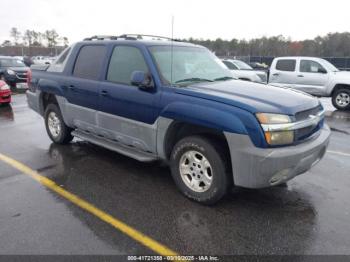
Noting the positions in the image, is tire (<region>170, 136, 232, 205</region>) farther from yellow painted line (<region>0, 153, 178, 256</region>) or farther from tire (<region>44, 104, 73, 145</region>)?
tire (<region>44, 104, 73, 145</region>)

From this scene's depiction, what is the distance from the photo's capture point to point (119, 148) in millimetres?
4738

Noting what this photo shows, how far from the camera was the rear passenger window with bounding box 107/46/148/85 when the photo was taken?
4.49m

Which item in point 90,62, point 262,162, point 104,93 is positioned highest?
point 90,62

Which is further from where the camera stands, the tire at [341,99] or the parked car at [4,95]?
the tire at [341,99]

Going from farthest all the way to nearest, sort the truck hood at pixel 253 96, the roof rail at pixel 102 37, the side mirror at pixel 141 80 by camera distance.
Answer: the roof rail at pixel 102 37
the side mirror at pixel 141 80
the truck hood at pixel 253 96

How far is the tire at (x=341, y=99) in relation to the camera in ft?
37.4

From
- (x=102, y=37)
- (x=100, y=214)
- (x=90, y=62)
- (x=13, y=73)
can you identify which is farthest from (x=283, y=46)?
(x=100, y=214)

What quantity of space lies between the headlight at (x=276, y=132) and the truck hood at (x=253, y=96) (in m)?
0.06

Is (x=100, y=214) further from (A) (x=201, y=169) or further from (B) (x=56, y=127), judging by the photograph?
(B) (x=56, y=127)

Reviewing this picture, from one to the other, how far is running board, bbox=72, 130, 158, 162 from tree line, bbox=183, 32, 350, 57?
45808 mm

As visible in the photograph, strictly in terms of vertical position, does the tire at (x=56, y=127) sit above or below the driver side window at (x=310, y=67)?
below

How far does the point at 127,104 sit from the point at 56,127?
7.86 ft

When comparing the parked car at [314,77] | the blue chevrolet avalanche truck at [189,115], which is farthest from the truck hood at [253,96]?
the parked car at [314,77]

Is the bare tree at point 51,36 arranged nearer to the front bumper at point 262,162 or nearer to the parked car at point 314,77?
the parked car at point 314,77
